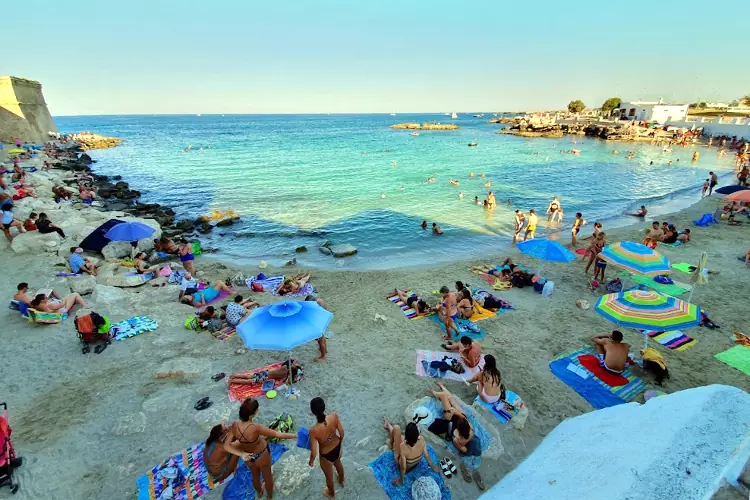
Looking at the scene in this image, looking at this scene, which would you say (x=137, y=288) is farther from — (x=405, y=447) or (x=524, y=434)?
(x=524, y=434)

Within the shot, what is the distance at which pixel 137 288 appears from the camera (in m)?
11.5

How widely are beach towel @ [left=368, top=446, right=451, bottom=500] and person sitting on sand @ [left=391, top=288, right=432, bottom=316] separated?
15.2 feet

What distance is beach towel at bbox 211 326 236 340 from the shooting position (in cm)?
893

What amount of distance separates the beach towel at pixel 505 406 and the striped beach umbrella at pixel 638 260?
520 cm

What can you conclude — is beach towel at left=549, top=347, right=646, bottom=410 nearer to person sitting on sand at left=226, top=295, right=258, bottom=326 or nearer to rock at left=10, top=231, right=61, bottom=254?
person sitting on sand at left=226, top=295, right=258, bottom=326

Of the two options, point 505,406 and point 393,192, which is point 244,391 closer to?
point 505,406

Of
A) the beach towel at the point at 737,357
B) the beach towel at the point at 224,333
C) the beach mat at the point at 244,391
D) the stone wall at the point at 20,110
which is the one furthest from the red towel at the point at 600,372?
the stone wall at the point at 20,110

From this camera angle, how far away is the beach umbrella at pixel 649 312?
22.7 ft

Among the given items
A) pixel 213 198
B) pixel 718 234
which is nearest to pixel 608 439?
pixel 718 234

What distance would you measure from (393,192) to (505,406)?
2244 centimetres

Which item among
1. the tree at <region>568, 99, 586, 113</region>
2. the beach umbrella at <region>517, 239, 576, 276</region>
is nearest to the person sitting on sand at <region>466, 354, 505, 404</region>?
the beach umbrella at <region>517, 239, 576, 276</region>

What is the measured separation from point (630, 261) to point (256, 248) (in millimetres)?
14723

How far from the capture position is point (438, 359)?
8.03 m

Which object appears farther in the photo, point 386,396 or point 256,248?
point 256,248
